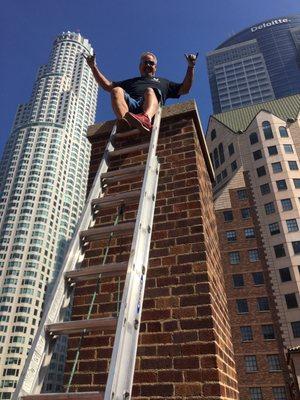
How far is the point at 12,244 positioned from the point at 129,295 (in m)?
105

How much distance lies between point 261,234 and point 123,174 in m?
39.6

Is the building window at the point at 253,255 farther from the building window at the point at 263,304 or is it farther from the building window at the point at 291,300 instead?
the building window at the point at 291,300

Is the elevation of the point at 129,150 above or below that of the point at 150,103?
below

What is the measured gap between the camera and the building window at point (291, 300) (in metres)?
34.7

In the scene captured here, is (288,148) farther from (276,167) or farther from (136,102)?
(136,102)

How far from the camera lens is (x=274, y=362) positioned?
3152 cm

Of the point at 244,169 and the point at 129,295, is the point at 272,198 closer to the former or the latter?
the point at 244,169

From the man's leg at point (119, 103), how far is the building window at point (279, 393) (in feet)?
106

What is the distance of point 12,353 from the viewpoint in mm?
81312

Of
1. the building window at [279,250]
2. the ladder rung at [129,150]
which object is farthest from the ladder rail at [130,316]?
the building window at [279,250]

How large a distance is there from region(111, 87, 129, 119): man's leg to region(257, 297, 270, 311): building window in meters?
35.3

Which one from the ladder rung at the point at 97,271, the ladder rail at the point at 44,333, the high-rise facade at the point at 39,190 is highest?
the high-rise facade at the point at 39,190

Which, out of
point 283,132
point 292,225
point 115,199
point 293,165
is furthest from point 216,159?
point 115,199

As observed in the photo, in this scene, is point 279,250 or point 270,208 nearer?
point 279,250
